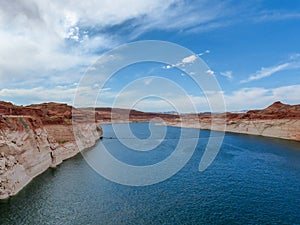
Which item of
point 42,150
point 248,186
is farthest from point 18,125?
point 248,186

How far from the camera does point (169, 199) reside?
25578mm

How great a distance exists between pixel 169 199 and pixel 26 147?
2070cm

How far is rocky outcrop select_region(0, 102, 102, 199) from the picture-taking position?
2656 centimetres

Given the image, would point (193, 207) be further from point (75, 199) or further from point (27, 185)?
point (27, 185)

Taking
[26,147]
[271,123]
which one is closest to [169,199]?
[26,147]

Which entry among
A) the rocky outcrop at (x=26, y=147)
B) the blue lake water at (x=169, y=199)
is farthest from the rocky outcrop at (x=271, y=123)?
the rocky outcrop at (x=26, y=147)

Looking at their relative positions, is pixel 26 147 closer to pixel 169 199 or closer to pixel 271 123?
pixel 169 199

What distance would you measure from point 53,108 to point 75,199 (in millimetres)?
55154

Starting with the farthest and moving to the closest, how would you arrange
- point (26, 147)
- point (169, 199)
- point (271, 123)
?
point (271, 123) < point (26, 147) < point (169, 199)

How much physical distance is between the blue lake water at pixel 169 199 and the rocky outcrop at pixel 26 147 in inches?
61.8

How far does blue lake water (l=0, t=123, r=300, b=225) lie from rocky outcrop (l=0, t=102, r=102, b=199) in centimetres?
157

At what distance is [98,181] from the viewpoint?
106 feet

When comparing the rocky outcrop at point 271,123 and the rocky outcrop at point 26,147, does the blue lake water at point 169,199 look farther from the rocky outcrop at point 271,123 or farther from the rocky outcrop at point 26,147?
the rocky outcrop at point 271,123

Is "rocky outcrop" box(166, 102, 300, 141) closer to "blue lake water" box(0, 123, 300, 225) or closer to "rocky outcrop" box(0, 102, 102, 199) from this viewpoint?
"blue lake water" box(0, 123, 300, 225)
